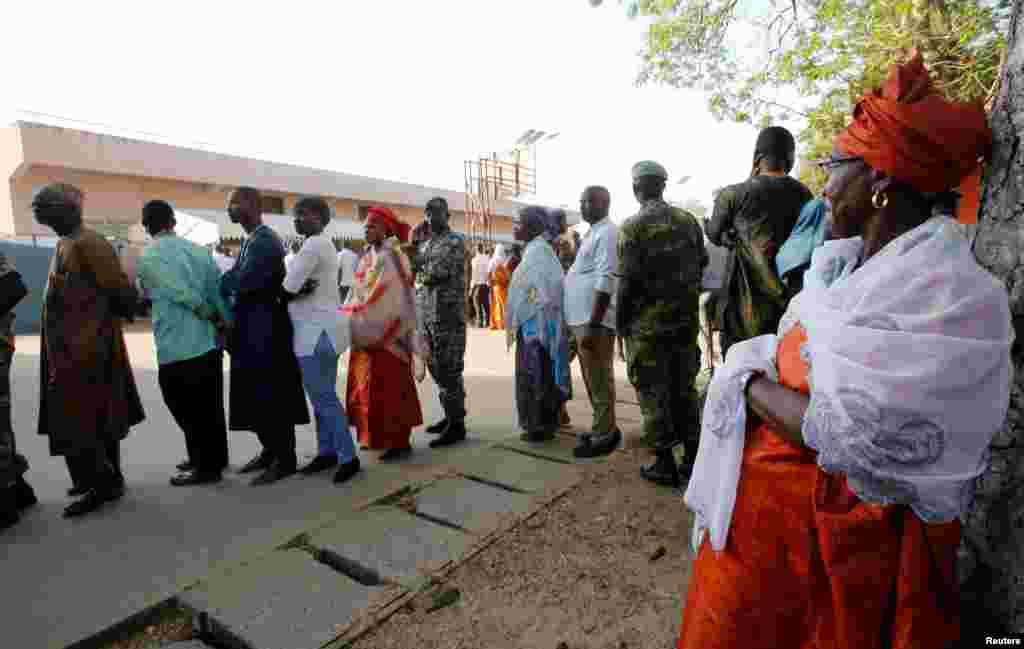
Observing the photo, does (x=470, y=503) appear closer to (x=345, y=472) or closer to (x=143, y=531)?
(x=345, y=472)

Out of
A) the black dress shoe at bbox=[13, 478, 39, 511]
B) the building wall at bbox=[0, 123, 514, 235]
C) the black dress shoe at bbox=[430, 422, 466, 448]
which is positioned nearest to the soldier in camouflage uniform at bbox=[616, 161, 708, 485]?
the black dress shoe at bbox=[430, 422, 466, 448]

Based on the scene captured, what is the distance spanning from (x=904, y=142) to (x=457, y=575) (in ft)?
7.44

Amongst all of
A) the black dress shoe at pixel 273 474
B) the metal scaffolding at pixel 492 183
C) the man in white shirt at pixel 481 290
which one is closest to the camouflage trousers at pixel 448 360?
the black dress shoe at pixel 273 474

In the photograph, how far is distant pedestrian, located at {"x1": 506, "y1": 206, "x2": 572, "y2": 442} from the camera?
4.21 meters

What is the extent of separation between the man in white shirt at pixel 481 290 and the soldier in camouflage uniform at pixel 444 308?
323 inches

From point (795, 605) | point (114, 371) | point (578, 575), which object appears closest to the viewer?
point (795, 605)

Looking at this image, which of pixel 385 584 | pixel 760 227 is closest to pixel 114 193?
pixel 385 584

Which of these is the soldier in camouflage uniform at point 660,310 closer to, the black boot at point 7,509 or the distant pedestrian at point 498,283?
the black boot at point 7,509

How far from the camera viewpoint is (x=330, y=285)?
3.69 metres

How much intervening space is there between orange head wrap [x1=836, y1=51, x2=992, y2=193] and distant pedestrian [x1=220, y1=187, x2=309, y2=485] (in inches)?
130

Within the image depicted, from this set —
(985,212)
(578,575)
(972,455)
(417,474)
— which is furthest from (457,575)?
(985,212)

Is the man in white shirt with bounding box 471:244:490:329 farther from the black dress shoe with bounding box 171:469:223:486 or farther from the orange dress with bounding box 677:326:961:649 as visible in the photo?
the orange dress with bounding box 677:326:961:649

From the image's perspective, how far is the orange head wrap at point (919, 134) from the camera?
102cm

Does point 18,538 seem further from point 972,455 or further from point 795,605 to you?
point 972,455
